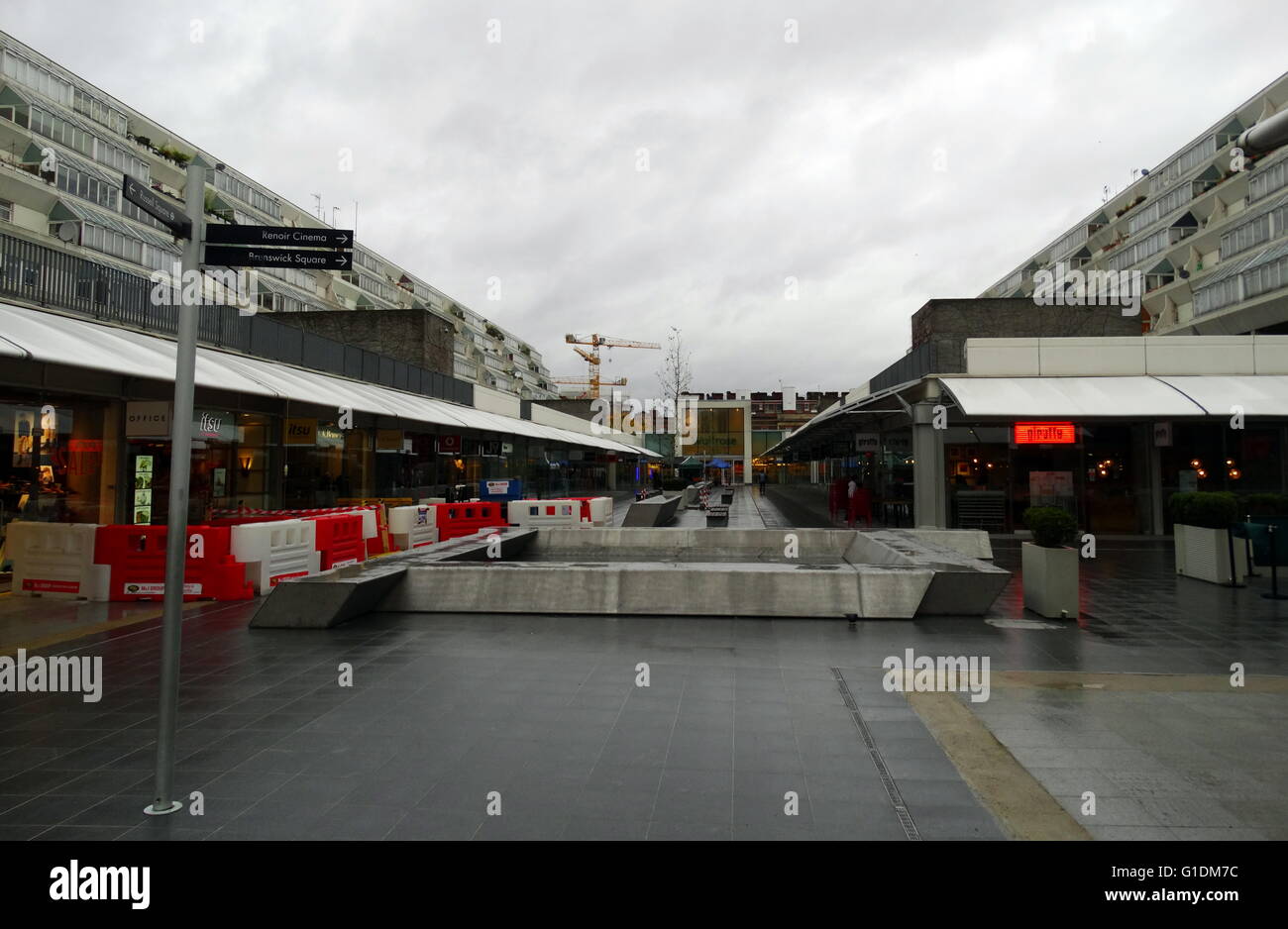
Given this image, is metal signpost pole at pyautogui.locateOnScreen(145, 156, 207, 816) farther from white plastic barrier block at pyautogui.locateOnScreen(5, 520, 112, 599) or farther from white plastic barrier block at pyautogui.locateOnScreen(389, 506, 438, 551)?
white plastic barrier block at pyautogui.locateOnScreen(389, 506, 438, 551)

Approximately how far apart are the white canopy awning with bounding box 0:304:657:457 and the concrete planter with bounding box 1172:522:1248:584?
1588cm

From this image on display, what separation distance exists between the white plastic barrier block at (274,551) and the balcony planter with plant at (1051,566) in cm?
990

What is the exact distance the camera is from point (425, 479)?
27312 mm

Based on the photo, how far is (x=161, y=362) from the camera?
420 inches

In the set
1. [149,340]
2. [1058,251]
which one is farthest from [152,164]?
[1058,251]

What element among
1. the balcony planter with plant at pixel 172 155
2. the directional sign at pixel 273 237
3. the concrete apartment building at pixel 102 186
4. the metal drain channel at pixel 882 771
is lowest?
the metal drain channel at pixel 882 771

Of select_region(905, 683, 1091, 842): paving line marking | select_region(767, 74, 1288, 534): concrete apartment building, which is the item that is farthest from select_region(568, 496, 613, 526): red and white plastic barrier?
select_region(905, 683, 1091, 842): paving line marking

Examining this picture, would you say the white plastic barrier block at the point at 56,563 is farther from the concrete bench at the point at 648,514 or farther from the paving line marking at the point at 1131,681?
the concrete bench at the point at 648,514

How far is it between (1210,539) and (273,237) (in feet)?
44.3

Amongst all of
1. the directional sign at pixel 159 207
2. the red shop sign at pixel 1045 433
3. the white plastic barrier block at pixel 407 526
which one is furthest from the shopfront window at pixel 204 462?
the red shop sign at pixel 1045 433

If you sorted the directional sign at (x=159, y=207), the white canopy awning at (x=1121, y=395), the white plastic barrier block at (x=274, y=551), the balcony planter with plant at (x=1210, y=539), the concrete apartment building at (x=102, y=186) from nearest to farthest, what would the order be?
the directional sign at (x=159, y=207) < the white plastic barrier block at (x=274, y=551) < the balcony planter with plant at (x=1210, y=539) < the white canopy awning at (x=1121, y=395) < the concrete apartment building at (x=102, y=186)

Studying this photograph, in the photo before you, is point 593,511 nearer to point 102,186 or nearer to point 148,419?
point 148,419

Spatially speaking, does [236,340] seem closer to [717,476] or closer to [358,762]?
[358,762]

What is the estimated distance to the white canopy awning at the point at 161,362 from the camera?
8.44m
